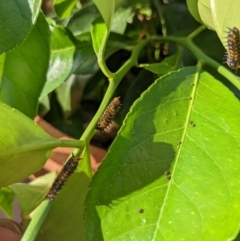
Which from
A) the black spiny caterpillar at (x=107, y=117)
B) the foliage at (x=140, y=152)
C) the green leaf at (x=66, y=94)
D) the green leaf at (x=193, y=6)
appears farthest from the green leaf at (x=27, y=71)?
the green leaf at (x=66, y=94)

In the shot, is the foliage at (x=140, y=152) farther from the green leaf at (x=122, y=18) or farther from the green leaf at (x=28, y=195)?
the green leaf at (x=122, y=18)

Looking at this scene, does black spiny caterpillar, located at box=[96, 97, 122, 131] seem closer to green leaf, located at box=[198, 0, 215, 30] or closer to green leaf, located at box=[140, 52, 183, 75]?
green leaf, located at box=[140, 52, 183, 75]

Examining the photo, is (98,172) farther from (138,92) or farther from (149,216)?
(138,92)

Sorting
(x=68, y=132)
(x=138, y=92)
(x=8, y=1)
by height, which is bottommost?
(x=68, y=132)

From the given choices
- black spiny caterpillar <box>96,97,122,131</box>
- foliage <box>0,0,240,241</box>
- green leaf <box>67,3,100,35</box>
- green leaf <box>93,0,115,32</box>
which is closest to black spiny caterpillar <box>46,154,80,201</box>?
foliage <box>0,0,240,241</box>

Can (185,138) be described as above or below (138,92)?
above

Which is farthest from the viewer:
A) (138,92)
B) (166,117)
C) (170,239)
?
(138,92)

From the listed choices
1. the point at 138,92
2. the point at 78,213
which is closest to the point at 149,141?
the point at 78,213
